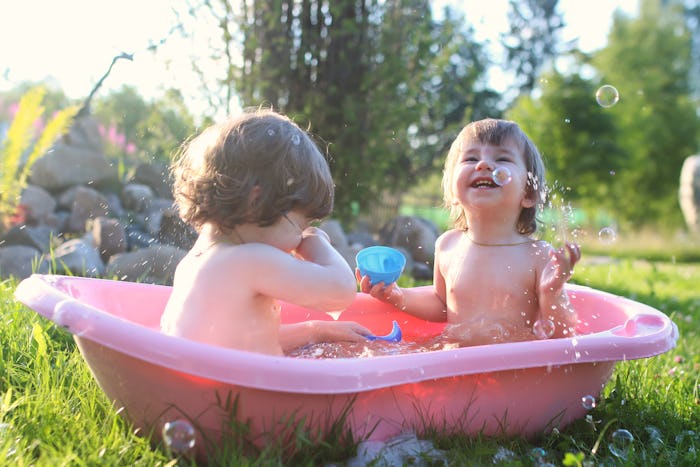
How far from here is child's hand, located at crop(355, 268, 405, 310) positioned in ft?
7.61

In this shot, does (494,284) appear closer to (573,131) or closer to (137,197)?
(137,197)

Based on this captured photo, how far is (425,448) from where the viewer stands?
1.65m

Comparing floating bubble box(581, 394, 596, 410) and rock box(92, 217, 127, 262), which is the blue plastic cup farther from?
rock box(92, 217, 127, 262)

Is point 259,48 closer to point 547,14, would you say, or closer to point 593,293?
point 593,293

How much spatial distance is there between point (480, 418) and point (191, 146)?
0.99 m

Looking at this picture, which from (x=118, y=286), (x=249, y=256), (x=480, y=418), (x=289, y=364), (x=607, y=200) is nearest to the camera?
(x=289, y=364)

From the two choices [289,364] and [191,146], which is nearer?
[289,364]

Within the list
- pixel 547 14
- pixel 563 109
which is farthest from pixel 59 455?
pixel 547 14

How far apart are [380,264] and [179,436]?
1.01 metres

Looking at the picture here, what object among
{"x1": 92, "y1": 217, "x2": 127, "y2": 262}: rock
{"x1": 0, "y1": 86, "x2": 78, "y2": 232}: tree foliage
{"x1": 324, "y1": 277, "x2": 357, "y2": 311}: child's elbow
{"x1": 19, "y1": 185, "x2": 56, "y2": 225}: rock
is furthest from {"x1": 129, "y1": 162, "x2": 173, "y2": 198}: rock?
{"x1": 324, "y1": 277, "x2": 357, "y2": 311}: child's elbow

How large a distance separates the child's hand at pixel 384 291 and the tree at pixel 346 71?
240 centimetres

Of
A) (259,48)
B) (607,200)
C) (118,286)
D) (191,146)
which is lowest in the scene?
(607,200)

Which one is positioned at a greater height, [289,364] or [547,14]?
[547,14]

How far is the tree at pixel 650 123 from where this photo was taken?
1320 cm
